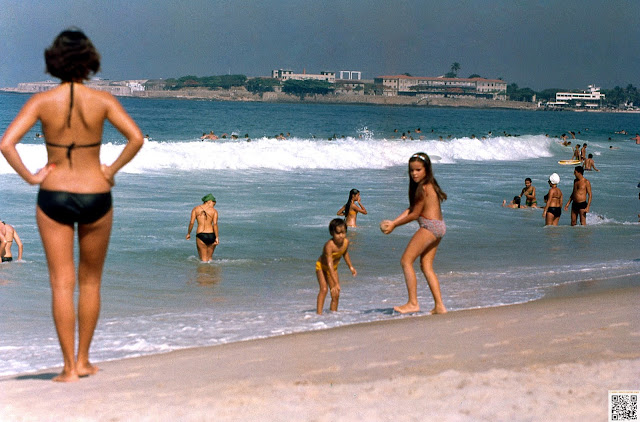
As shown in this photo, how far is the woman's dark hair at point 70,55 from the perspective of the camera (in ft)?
13.5

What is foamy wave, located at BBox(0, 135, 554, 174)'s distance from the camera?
28.9 metres

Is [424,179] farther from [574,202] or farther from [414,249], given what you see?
[574,202]

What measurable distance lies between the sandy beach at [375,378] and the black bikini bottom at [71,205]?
0.93 metres

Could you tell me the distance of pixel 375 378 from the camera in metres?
4.57

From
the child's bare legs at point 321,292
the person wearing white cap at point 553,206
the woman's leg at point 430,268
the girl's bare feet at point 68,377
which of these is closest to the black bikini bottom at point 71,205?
the girl's bare feet at point 68,377

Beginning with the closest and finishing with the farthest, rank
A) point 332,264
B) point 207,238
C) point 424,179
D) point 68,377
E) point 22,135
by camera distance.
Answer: point 22,135, point 68,377, point 424,179, point 332,264, point 207,238

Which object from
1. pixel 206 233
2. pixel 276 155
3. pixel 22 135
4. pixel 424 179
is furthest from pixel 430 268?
pixel 276 155

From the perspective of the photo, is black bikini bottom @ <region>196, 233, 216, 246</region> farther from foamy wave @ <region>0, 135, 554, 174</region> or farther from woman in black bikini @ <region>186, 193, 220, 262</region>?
foamy wave @ <region>0, 135, 554, 174</region>

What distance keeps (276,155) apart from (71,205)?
94.3 feet

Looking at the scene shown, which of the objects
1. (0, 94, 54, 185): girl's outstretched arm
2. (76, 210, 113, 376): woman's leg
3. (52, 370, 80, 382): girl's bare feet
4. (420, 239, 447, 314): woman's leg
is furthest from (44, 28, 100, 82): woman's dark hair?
(420, 239, 447, 314): woman's leg

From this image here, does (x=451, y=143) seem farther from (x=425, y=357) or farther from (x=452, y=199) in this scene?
(x=425, y=357)

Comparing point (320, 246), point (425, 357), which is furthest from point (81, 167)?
point (320, 246)

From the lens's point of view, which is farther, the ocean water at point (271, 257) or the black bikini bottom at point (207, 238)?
the black bikini bottom at point (207, 238)

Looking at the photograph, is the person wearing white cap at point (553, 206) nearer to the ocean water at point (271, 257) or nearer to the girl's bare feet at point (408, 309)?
the ocean water at point (271, 257)
